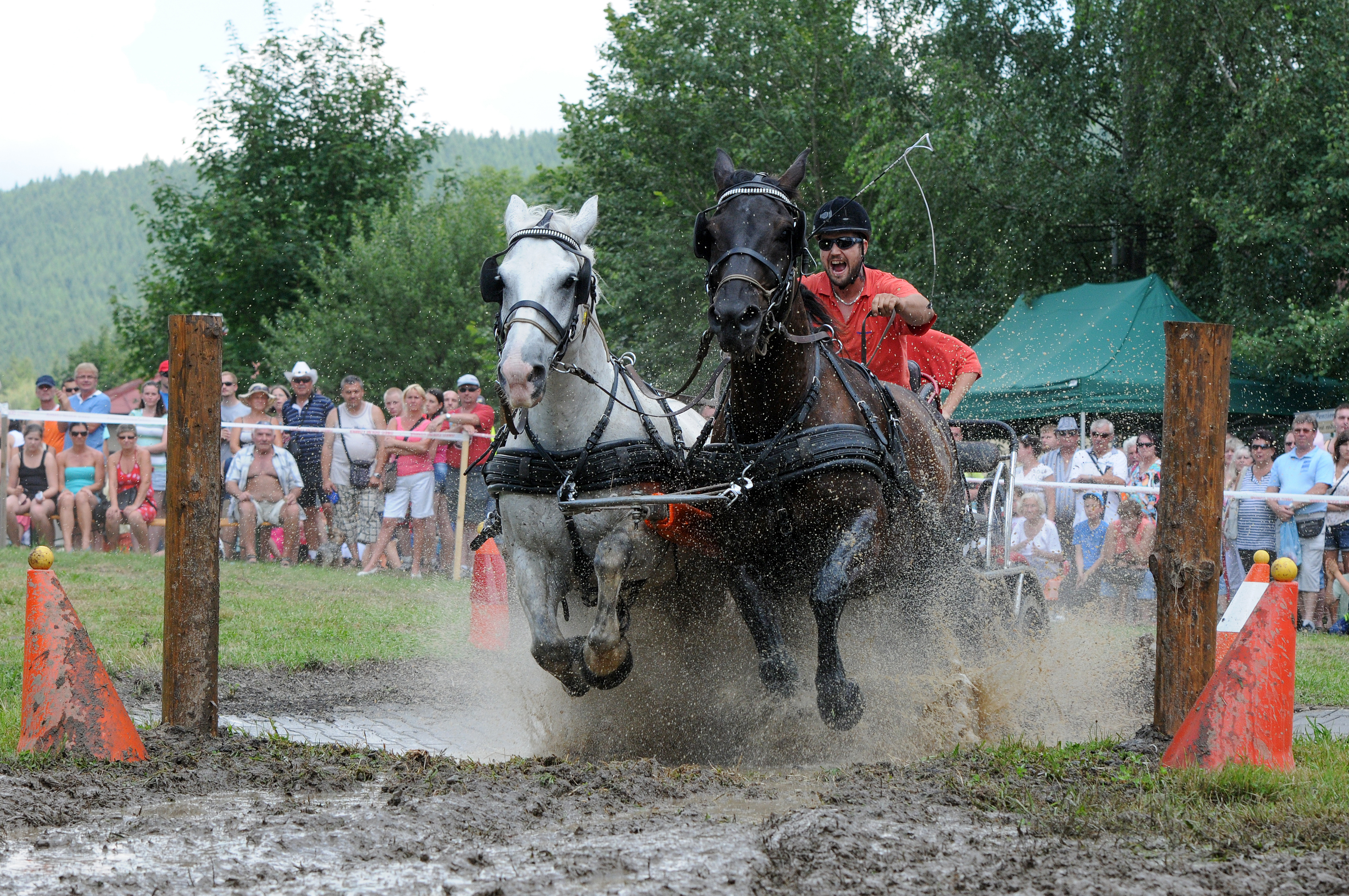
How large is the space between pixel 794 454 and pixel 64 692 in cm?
269

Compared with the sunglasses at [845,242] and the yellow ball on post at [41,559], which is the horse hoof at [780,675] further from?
the yellow ball on post at [41,559]

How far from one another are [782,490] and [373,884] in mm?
2236

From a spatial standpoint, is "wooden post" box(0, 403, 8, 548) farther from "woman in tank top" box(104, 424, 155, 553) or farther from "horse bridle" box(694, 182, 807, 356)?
"horse bridle" box(694, 182, 807, 356)

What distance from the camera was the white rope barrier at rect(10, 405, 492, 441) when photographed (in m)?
11.9

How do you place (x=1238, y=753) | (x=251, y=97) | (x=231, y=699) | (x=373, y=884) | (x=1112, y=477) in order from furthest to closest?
(x=251, y=97), (x=1112, y=477), (x=231, y=699), (x=1238, y=753), (x=373, y=884)

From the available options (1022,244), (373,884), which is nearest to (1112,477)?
(373,884)

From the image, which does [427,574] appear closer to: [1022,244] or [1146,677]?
[1146,677]

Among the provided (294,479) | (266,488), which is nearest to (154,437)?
(266,488)

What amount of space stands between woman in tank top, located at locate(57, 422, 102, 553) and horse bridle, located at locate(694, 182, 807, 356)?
407 inches

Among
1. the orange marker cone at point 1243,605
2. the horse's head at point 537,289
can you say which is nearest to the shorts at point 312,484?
the horse's head at point 537,289

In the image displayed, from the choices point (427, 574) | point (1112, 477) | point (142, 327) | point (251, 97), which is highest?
point (251, 97)

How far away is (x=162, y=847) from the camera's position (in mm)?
3256

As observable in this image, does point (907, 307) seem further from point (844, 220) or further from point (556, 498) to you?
point (556, 498)

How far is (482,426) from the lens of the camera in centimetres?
1208
